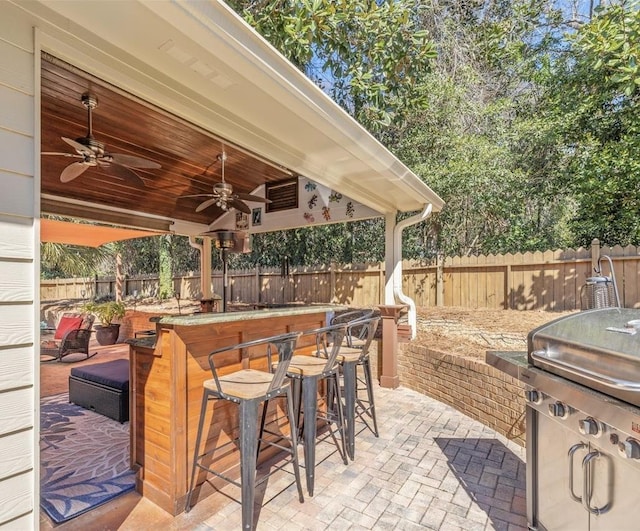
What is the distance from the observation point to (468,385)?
4.00m

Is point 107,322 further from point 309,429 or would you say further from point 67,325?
point 309,429

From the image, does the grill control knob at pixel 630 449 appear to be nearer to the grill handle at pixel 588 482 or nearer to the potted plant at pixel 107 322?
the grill handle at pixel 588 482

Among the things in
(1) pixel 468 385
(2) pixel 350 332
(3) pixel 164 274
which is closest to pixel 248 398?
(2) pixel 350 332

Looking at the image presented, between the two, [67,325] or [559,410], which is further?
[67,325]

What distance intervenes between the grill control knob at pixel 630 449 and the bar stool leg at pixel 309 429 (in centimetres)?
176

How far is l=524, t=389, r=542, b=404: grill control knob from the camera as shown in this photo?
198 centimetres

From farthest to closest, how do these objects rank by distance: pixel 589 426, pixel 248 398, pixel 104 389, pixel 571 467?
pixel 104 389
pixel 248 398
pixel 571 467
pixel 589 426

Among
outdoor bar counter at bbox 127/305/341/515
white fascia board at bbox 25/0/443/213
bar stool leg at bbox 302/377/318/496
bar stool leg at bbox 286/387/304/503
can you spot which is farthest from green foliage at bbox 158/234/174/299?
bar stool leg at bbox 286/387/304/503

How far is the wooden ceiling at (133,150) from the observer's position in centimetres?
271

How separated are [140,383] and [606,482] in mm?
2710

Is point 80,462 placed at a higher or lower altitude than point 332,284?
lower

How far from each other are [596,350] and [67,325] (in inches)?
330

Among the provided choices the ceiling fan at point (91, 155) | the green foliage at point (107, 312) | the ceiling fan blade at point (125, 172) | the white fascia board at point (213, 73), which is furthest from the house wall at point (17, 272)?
the green foliage at point (107, 312)

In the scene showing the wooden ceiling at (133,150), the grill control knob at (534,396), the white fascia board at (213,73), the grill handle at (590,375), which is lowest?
the grill control knob at (534,396)
